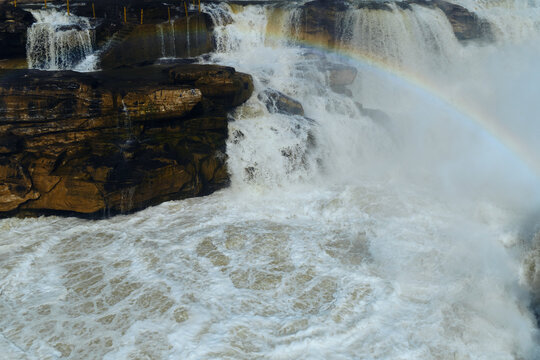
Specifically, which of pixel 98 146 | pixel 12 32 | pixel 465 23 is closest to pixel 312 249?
pixel 98 146

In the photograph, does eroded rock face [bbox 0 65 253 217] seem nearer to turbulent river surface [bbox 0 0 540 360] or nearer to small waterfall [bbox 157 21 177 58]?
turbulent river surface [bbox 0 0 540 360]

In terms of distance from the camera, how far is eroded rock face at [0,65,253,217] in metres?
9.15

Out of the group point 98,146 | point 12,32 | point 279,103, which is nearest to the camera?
point 98,146

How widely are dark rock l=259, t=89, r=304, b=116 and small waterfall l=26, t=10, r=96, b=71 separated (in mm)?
5686

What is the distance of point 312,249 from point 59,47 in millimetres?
10798

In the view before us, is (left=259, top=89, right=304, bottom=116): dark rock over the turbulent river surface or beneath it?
over

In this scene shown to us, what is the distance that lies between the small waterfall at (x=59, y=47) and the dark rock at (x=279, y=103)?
569cm

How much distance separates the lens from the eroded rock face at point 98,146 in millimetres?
9148

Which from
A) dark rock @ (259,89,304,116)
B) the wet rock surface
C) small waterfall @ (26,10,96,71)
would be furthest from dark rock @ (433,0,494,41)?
small waterfall @ (26,10,96,71)

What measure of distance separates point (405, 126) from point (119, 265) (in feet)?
34.3

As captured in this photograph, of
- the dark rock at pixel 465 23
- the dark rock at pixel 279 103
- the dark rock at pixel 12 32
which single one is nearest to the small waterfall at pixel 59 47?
the dark rock at pixel 12 32

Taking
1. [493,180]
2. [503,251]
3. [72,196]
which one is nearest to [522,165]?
[493,180]

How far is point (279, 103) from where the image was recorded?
12.6 meters

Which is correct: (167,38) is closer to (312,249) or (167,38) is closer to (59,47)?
(59,47)
